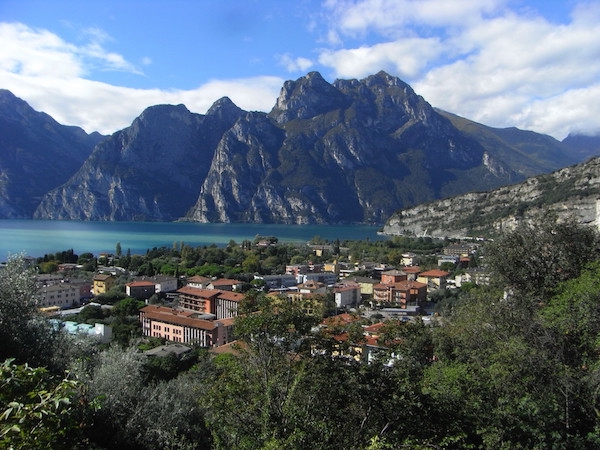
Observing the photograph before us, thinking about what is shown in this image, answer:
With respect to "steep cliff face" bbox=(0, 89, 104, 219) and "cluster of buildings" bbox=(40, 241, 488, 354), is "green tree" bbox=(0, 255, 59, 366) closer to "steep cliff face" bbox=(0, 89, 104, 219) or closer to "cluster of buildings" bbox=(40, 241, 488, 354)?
"cluster of buildings" bbox=(40, 241, 488, 354)

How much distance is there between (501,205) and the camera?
294 ft

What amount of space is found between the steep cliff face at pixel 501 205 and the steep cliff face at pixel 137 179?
106762mm

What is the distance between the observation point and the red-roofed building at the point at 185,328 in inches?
953

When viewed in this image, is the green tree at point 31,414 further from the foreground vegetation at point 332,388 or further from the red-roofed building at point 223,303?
the red-roofed building at point 223,303

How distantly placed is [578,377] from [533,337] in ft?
3.50

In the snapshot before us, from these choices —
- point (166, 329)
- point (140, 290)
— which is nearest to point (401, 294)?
point (166, 329)

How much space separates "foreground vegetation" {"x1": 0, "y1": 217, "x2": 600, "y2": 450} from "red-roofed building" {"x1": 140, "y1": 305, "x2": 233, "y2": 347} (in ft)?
48.8

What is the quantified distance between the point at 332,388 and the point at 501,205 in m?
93.8

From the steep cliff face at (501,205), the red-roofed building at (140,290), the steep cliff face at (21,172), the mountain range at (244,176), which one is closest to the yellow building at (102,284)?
the red-roofed building at (140,290)

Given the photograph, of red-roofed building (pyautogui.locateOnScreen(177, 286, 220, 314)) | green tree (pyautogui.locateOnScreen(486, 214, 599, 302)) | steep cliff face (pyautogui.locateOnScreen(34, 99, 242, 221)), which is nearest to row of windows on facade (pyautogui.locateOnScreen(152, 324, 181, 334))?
red-roofed building (pyautogui.locateOnScreen(177, 286, 220, 314))

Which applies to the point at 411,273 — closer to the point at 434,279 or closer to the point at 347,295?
the point at 434,279

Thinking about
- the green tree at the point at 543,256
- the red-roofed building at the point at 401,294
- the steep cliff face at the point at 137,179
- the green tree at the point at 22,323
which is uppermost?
the steep cliff face at the point at 137,179

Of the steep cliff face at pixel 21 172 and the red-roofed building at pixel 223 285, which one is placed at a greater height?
the steep cliff face at pixel 21 172

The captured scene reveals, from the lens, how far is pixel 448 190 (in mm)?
186500
